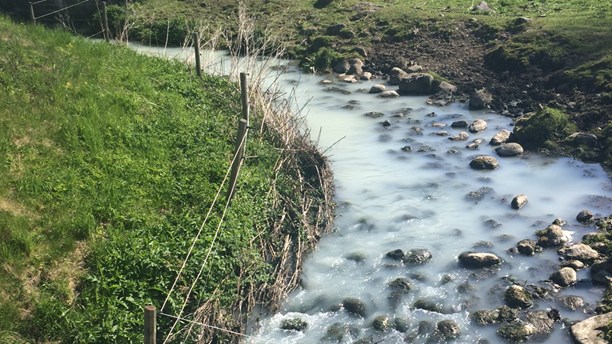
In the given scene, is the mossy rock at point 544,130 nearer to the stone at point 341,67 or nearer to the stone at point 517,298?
the stone at point 517,298

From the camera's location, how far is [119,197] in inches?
465

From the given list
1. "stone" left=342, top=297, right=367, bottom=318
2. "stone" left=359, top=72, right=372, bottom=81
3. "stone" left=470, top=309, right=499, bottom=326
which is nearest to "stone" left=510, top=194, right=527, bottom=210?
"stone" left=470, top=309, right=499, bottom=326

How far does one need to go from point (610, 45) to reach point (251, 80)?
1471cm

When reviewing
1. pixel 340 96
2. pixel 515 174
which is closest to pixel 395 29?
pixel 340 96

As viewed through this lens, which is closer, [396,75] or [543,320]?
[543,320]

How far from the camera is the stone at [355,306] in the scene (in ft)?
40.0

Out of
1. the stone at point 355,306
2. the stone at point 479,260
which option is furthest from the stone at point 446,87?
the stone at point 355,306

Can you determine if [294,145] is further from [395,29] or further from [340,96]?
[395,29]

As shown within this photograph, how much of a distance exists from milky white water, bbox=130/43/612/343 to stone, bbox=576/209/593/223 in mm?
197

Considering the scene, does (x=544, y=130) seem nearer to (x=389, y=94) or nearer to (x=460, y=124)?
(x=460, y=124)

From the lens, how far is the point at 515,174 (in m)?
18.2

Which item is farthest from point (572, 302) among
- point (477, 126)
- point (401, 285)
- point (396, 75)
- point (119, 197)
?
point (396, 75)

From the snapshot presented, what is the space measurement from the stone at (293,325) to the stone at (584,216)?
7810 millimetres

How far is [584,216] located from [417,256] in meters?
4.58
